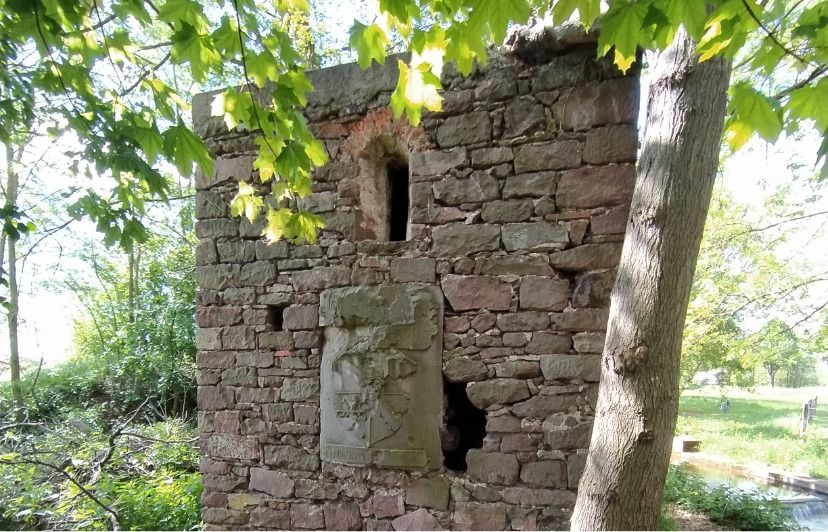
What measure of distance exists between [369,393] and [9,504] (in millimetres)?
4557

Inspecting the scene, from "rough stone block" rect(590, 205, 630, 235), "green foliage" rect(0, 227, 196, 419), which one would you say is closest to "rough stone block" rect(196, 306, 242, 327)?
"rough stone block" rect(590, 205, 630, 235)

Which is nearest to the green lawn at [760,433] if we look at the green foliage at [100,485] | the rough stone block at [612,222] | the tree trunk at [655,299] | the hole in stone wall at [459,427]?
the hole in stone wall at [459,427]

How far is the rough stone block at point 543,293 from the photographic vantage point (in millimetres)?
2686

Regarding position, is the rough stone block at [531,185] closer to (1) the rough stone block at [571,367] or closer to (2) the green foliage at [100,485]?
(1) the rough stone block at [571,367]

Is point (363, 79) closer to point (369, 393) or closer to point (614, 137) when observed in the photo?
point (614, 137)

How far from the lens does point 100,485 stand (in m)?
4.95

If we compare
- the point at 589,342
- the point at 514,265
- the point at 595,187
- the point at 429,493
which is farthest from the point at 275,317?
the point at 595,187

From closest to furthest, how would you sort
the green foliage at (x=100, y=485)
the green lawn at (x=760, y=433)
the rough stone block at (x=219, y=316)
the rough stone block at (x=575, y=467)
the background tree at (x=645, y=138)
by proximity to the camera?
1. the background tree at (x=645, y=138)
2. the rough stone block at (x=575, y=467)
3. the rough stone block at (x=219, y=316)
4. the green foliage at (x=100, y=485)
5. the green lawn at (x=760, y=433)

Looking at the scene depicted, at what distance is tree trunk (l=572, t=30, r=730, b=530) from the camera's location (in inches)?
72.4

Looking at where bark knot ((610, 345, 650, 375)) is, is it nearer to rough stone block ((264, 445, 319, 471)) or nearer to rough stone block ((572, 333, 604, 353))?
rough stone block ((572, 333, 604, 353))

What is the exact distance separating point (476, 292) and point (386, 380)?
0.77 m

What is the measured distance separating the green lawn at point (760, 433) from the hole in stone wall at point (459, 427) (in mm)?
7762

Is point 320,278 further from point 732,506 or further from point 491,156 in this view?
point 732,506

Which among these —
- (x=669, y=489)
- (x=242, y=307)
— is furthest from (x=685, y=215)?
(x=669, y=489)
